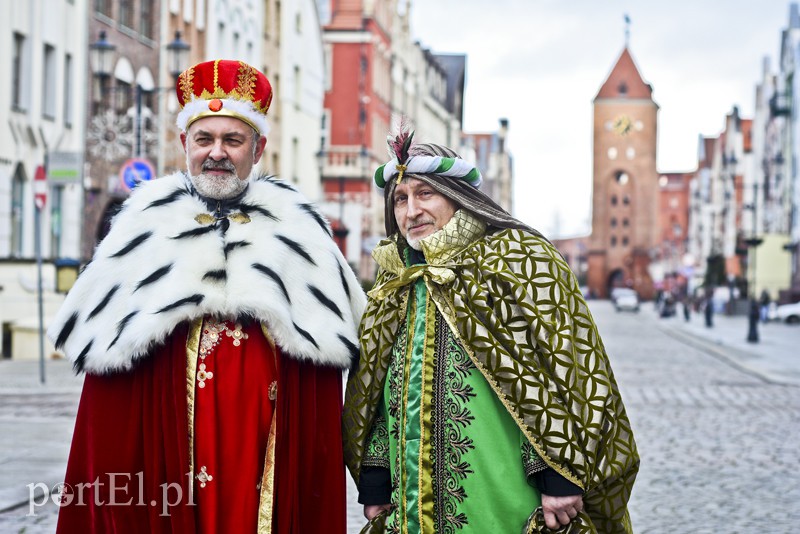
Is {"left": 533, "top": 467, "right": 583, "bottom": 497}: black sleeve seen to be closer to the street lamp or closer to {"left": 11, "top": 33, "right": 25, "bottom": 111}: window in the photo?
the street lamp

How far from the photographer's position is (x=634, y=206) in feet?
432

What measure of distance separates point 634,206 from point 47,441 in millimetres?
123368

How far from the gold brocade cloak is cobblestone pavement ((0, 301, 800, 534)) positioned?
12.3 ft

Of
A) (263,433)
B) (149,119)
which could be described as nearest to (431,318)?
(263,433)

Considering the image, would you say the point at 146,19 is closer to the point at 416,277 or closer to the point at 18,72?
the point at 18,72

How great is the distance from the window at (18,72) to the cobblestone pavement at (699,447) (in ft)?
28.8

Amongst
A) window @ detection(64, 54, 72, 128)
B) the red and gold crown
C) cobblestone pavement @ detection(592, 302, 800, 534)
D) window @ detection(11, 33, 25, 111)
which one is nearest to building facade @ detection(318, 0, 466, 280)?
window @ detection(64, 54, 72, 128)

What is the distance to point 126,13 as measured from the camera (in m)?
32.2

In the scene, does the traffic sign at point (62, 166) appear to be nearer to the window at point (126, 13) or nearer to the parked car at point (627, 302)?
the window at point (126, 13)

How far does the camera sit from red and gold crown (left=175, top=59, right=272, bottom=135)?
4.81 metres

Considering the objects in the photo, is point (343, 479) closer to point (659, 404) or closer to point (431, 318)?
point (431, 318)

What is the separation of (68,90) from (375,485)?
2568 centimetres

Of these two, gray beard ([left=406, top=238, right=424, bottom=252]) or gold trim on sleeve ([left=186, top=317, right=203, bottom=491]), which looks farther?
gray beard ([left=406, top=238, right=424, bottom=252])

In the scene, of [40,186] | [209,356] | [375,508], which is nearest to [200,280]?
[209,356]
